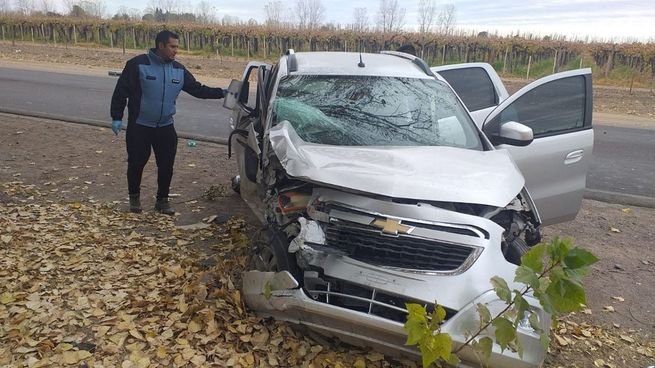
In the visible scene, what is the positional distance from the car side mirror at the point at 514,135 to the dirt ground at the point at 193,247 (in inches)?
56.2

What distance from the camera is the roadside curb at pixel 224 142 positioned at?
691 centimetres

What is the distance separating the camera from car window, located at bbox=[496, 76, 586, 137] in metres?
5.12

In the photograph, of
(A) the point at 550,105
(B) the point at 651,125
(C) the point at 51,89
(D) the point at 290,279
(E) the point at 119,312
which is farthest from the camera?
(C) the point at 51,89

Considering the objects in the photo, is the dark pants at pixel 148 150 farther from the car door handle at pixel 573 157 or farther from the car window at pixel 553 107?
the car door handle at pixel 573 157

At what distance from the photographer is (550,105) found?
518 centimetres

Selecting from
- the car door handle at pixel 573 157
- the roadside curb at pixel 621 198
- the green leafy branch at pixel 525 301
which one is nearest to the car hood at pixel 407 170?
the green leafy branch at pixel 525 301

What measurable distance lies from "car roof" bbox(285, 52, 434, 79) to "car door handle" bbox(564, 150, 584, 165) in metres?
1.52

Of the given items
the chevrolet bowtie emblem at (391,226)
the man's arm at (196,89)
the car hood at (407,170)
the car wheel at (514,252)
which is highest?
the man's arm at (196,89)

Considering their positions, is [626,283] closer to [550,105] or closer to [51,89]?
[550,105]

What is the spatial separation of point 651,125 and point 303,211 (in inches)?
549

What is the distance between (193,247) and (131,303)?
47.3 inches

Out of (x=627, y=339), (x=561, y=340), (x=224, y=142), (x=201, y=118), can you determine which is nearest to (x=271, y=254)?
(x=561, y=340)

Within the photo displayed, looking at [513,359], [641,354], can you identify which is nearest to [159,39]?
[513,359]

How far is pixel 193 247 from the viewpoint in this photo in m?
4.93
